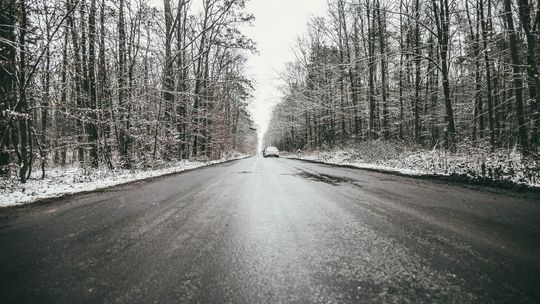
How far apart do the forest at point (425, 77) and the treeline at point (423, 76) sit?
7 cm

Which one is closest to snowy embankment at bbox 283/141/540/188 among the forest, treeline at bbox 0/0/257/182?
the forest

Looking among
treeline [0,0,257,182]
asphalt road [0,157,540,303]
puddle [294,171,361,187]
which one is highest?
treeline [0,0,257,182]

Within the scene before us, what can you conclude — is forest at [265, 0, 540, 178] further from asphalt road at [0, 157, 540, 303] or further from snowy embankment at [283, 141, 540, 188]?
asphalt road at [0, 157, 540, 303]

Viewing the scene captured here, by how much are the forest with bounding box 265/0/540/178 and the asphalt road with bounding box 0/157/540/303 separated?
324 inches

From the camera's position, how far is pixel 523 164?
761 cm

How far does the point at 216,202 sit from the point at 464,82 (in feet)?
83.0

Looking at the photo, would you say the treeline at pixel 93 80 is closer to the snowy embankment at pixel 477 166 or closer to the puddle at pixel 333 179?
the puddle at pixel 333 179

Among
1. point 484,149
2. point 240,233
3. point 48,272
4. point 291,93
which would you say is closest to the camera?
point 48,272

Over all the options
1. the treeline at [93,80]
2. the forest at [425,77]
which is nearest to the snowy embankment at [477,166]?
the forest at [425,77]

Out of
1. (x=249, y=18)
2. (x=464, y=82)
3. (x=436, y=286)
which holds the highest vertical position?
(x=249, y=18)

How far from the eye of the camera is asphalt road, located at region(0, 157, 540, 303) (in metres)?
1.98

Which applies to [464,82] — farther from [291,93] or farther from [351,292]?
[351,292]

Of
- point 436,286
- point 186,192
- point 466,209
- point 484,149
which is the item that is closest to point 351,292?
point 436,286

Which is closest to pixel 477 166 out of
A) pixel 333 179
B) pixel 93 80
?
pixel 333 179
